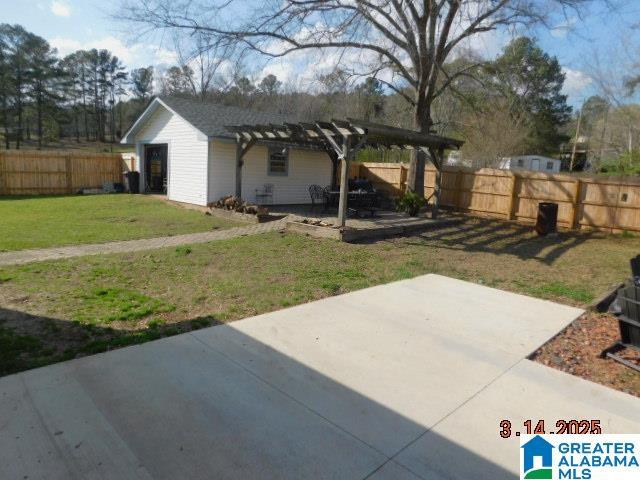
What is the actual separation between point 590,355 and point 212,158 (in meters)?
12.1

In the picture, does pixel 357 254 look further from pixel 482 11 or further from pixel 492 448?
pixel 482 11

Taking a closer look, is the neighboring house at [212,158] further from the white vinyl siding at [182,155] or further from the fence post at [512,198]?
the fence post at [512,198]

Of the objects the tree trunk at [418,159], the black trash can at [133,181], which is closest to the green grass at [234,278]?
the tree trunk at [418,159]

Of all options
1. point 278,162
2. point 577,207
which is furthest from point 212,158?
point 577,207

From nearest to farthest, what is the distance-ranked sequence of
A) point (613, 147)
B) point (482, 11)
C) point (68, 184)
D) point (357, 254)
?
1. point (357, 254)
2. point (482, 11)
3. point (68, 184)
4. point (613, 147)

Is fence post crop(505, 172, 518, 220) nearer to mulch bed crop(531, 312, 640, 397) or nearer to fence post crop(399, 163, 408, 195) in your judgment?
fence post crop(399, 163, 408, 195)

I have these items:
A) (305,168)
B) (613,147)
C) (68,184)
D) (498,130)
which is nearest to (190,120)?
(305,168)

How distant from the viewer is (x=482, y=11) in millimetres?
13000

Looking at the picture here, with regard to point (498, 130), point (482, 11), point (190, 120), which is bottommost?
point (190, 120)

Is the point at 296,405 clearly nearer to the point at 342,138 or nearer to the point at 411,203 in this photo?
the point at 342,138

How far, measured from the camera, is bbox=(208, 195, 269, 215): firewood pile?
1180cm

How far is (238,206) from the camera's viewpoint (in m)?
12.4

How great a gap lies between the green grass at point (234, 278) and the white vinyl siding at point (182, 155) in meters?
5.76

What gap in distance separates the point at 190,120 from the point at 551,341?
12.9 metres
